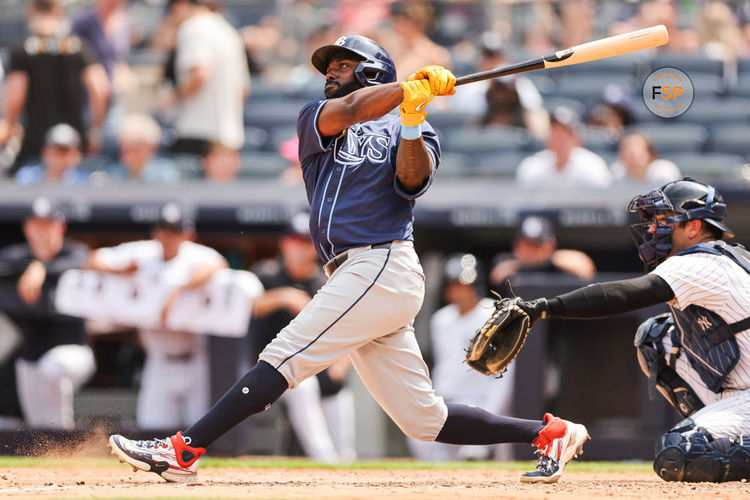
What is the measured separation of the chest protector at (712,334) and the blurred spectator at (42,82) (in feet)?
18.8

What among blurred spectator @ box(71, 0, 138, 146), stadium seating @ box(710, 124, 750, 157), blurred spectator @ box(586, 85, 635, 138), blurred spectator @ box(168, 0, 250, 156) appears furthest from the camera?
blurred spectator @ box(71, 0, 138, 146)

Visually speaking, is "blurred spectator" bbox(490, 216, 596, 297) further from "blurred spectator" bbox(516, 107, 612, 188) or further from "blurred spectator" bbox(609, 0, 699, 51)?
"blurred spectator" bbox(609, 0, 699, 51)

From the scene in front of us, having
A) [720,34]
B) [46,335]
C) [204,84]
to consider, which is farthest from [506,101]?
[46,335]

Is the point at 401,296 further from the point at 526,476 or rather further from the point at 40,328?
the point at 40,328

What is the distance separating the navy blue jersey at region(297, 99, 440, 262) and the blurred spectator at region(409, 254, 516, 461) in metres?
2.95

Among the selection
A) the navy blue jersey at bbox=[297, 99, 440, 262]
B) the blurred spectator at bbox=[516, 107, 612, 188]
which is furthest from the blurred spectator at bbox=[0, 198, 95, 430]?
the navy blue jersey at bbox=[297, 99, 440, 262]

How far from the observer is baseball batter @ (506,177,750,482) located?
3930 mm

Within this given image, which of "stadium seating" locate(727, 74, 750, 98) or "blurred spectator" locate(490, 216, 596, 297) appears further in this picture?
"stadium seating" locate(727, 74, 750, 98)

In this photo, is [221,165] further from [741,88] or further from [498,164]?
[741,88]

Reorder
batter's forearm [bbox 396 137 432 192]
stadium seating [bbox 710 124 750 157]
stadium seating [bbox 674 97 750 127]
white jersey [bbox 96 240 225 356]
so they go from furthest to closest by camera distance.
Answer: stadium seating [bbox 674 97 750 127] < stadium seating [bbox 710 124 750 157] < white jersey [bbox 96 240 225 356] < batter's forearm [bbox 396 137 432 192]

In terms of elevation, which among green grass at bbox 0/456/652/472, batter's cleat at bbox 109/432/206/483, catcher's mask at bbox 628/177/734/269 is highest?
catcher's mask at bbox 628/177/734/269

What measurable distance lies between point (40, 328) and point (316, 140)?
12.7ft

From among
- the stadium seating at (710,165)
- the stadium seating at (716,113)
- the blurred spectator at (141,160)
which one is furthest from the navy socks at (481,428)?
the stadium seating at (716,113)

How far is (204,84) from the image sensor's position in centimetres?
843
